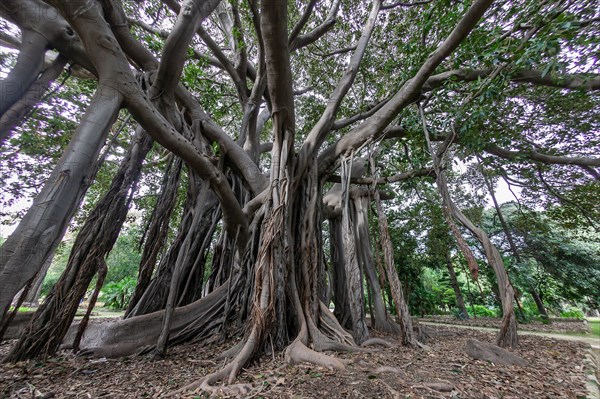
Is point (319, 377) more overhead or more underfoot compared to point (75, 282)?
more underfoot

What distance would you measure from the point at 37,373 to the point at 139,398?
3.27 ft

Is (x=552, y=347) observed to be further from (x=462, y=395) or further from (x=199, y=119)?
(x=199, y=119)

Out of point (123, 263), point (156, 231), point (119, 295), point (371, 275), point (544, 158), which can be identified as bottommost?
point (119, 295)

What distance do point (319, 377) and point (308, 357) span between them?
0.33m

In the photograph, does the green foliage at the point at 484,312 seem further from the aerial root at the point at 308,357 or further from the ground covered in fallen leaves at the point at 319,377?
the aerial root at the point at 308,357

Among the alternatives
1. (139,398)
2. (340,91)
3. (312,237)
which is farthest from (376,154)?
(139,398)

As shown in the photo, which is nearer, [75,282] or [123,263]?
[75,282]

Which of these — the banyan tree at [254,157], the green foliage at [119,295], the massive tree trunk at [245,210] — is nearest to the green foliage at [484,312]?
the banyan tree at [254,157]

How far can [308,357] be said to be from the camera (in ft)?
5.97

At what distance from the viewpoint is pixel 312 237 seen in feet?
9.55

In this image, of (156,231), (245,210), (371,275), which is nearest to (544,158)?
(371,275)

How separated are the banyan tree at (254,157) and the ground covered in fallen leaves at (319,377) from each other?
0.51 feet

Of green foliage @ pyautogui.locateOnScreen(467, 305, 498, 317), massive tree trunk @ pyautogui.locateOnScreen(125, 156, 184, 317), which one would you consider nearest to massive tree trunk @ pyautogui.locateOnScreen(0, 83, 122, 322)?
massive tree trunk @ pyautogui.locateOnScreen(125, 156, 184, 317)

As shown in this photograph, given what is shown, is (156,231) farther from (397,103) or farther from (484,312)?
(484,312)
